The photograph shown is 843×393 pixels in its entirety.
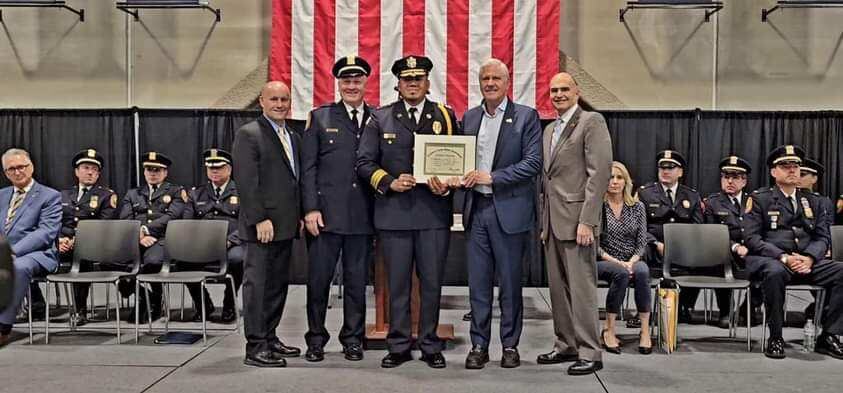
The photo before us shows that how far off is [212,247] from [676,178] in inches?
163

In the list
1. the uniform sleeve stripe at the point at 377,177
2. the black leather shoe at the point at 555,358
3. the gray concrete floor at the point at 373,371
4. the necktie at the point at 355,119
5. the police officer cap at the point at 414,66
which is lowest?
the gray concrete floor at the point at 373,371

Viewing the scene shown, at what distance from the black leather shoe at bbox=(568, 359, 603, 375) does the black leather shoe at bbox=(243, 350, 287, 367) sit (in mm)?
1692

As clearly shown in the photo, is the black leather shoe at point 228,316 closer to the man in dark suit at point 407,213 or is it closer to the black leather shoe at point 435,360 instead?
the man in dark suit at point 407,213

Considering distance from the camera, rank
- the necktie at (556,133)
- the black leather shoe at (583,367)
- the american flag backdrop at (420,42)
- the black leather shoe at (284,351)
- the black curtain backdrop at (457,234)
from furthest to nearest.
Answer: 1. the black curtain backdrop at (457,234)
2. the american flag backdrop at (420,42)
3. the black leather shoe at (284,351)
4. the necktie at (556,133)
5. the black leather shoe at (583,367)

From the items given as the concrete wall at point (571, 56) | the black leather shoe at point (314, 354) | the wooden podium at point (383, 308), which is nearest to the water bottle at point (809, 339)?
the wooden podium at point (383, 308)

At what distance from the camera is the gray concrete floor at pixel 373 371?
3961 mm

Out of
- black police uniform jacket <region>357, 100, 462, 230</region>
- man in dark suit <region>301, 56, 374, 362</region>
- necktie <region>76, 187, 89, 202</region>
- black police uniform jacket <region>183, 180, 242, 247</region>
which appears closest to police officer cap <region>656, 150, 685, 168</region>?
black police uniform jacket <region>357, 100, 462, 230</region>

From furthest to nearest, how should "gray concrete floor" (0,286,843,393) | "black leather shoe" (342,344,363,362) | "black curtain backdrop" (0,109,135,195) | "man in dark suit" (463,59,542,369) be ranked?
"black curtain backdrop" (0,109,135,195) → "black leather shoe" (342,344,363,362) → "man in dark suit" (463,59,542,369) → "gray concrete floor" (0,286,843,393)

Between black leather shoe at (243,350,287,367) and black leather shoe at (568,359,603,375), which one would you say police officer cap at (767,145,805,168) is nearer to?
black leather shoe at (568,359,603,375)

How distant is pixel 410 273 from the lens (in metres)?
4.42

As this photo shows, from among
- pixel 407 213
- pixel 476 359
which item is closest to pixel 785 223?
pixel 476 359

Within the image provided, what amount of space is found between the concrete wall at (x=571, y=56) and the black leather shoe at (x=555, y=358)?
15.3ft

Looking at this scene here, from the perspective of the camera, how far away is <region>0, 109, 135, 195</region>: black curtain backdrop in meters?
8.48

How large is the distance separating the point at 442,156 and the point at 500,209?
463 millimetres
